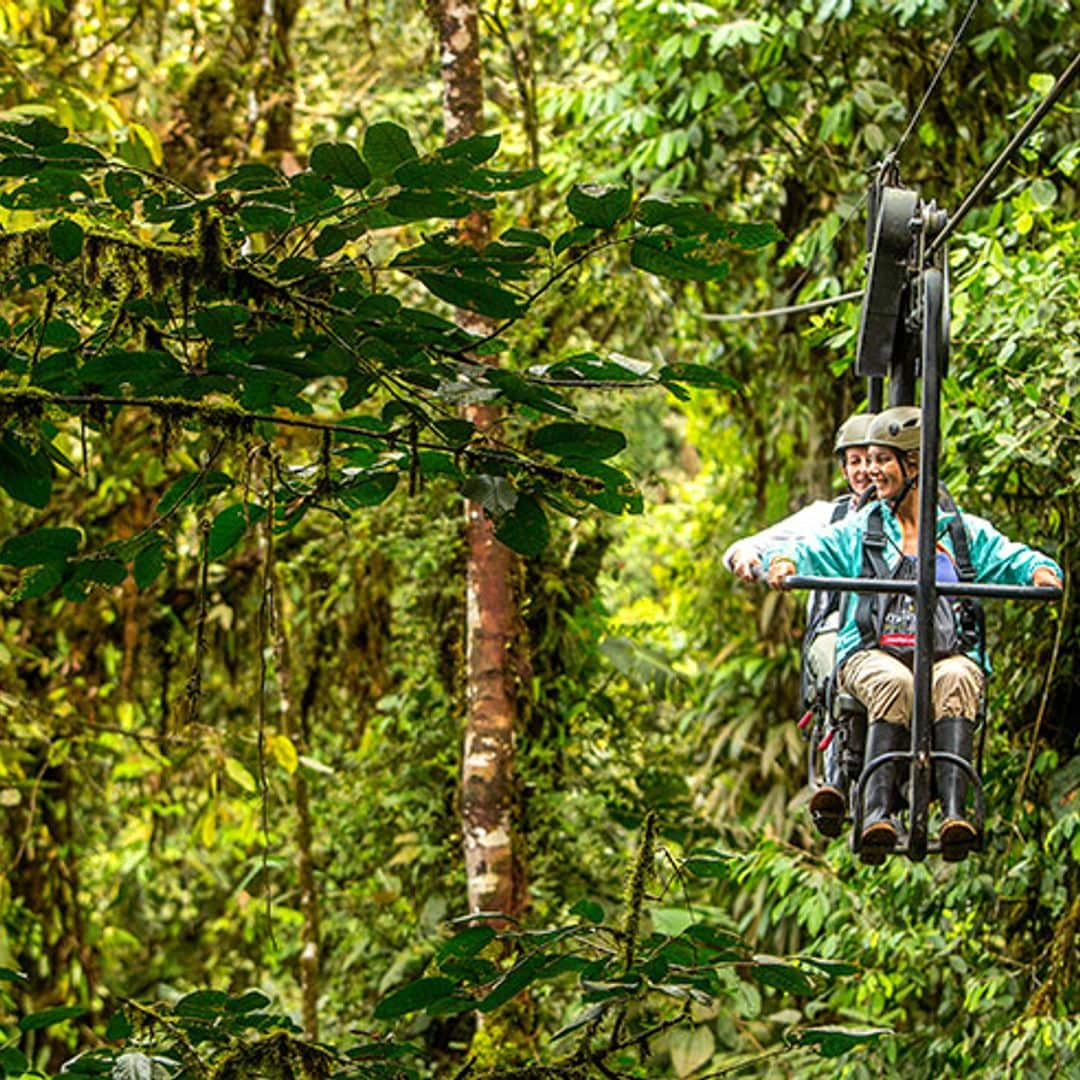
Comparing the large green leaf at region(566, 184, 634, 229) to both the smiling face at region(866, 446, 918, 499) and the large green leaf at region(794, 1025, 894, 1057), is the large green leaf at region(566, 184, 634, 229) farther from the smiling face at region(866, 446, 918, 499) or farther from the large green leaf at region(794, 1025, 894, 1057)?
the smiling face at region(866, 446, 918, 499)

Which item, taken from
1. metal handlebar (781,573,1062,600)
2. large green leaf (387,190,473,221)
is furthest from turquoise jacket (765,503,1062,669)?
large green leaf (387,190,473,221)

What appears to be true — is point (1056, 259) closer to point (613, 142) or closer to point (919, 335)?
point (919, 335)

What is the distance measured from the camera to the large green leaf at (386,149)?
178cm

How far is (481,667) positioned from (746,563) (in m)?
1.47

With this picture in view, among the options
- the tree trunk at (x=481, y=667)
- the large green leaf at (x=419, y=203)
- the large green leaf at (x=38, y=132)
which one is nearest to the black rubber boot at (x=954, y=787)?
the large green leaf at (x=419, y=203)

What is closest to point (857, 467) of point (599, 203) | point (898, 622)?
point (898, 622)

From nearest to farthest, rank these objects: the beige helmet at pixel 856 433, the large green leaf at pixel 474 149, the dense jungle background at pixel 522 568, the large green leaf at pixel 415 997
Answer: the large green leaf at pixel 474 149 → the large green leaf at pixel 415 997 → the dense jungle background at pixel 522 568 → the beige helmet at pixel 856 433

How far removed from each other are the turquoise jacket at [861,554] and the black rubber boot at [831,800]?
0.56 feet

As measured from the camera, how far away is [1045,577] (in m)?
2.96

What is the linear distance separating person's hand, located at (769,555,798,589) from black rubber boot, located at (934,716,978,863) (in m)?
0.36

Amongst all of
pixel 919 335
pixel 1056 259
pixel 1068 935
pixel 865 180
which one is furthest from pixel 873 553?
pixel 865 180

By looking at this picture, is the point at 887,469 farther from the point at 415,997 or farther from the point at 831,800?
the point at 415,997

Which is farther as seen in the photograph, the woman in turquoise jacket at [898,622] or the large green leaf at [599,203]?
the woman in turquoise jacket at [898,622]

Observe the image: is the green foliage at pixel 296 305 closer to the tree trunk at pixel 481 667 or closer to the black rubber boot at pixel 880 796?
the black rubber boot at pixel 880 796
